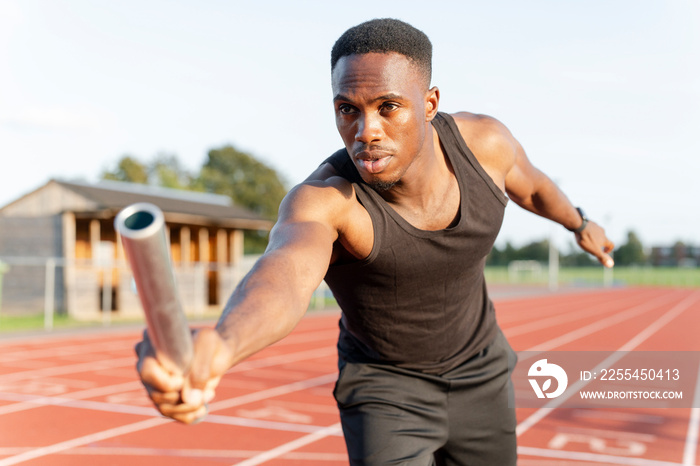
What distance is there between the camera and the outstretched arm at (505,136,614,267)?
299cm

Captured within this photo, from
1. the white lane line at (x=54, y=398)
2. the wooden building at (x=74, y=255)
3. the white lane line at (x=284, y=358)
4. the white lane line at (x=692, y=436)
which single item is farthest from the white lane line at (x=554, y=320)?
the white lane line at (x=54, y=398)

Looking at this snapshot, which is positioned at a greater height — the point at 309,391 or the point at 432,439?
the point at 432,439

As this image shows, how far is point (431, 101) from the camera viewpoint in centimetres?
239

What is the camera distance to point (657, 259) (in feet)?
295

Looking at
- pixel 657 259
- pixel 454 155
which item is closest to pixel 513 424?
pixel 454 155

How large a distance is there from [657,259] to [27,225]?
286 feet

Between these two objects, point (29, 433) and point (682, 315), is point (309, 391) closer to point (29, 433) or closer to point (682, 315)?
point (29, 433)

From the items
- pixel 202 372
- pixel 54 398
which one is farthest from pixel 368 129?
pixel 54 398

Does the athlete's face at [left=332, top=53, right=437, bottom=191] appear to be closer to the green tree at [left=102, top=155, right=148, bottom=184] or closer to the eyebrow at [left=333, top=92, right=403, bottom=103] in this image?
the eyebrow at [left=333, top=92, right=403, bottom=103]

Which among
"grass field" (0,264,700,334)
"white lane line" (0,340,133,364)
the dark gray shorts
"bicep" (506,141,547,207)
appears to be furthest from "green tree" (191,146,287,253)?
the dark gray shorts

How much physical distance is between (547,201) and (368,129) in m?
1.49

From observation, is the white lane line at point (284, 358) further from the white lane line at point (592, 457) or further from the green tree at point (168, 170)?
the green tree at point (168, 170)

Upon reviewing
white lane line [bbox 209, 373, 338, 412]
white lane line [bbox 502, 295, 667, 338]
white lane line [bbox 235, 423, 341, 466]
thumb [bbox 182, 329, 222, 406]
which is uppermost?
thumb [bbox 182, 329, 222, 406]

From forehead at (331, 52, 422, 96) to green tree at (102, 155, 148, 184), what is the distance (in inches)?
2147
